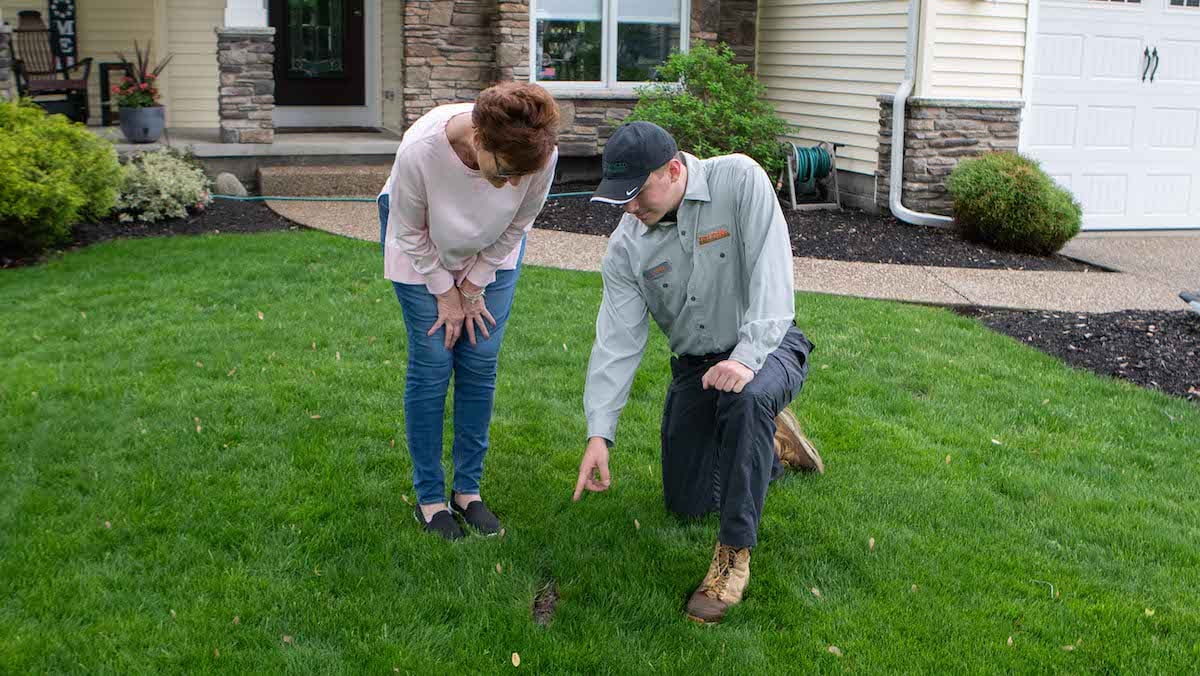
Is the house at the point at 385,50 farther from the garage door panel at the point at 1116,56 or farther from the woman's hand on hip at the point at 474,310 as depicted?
the woman's hand on hip at the point at 474,310

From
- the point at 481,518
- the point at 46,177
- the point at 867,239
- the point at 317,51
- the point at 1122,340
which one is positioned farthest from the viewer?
the point at 317,51

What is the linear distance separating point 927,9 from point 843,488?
6786mm

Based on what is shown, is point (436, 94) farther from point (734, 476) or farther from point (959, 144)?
point (734, 476)

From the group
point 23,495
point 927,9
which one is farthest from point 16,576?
point 927,9

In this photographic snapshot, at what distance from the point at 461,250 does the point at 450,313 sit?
21cm

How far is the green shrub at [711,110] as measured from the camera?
1041cm

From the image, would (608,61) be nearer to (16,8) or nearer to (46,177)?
(46,177)

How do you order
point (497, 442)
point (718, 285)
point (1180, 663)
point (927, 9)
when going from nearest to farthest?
point (1180, 663), point (718, 285), point (497, 442), point (927, 9)

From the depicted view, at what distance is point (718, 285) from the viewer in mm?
3627

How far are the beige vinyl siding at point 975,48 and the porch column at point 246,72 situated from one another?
585cm

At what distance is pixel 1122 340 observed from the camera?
259 inches

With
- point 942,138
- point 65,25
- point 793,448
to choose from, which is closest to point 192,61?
point 65,25

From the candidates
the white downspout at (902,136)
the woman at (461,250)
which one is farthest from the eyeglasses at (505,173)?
the white downspout at (902,136)

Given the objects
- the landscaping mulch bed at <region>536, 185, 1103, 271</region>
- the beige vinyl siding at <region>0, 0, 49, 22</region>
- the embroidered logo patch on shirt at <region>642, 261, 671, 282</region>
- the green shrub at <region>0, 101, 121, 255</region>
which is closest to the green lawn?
the embroidered logo patch on shirt at <region>642, 261, 671, 282</region>
